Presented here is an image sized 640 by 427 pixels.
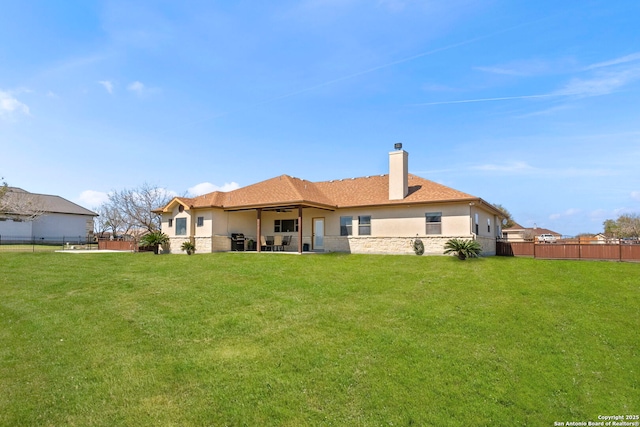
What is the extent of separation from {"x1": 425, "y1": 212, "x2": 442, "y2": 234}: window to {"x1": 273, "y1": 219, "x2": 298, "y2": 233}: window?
932cm

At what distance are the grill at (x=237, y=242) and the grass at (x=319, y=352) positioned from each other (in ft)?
38.3

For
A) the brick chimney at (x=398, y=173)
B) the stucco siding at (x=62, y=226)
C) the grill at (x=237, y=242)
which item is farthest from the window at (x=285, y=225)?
the stucco siding at (x=62, y=226)

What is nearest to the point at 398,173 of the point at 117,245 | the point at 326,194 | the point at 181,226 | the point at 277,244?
the point at 326,194

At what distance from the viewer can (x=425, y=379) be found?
21.5 ft

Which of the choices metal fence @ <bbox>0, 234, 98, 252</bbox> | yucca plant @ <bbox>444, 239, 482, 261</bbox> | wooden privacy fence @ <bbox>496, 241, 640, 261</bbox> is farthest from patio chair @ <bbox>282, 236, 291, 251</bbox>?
metal fence @ <bbox>0, 234, 98, 252</bbox>

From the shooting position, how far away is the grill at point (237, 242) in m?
25.8

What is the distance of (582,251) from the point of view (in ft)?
63.4

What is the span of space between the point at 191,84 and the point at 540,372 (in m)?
16.0

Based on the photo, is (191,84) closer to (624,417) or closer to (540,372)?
(540,372)

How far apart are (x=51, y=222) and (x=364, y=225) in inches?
1688

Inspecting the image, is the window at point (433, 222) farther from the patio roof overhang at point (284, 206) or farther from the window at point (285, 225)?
the window at point (285, 225)

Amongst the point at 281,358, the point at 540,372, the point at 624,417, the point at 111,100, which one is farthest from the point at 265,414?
the point at 111,100

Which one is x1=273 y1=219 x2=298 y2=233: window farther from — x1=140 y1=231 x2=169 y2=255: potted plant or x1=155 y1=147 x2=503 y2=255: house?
x1=140 y1=231 x2=169 y2=255: potted plant

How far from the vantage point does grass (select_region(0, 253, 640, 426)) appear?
573cm
